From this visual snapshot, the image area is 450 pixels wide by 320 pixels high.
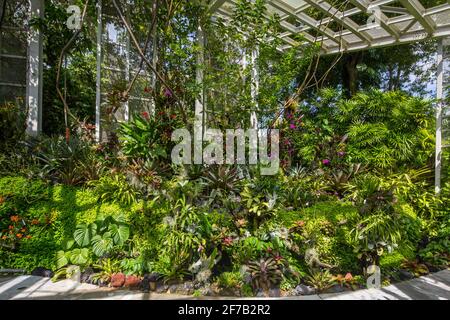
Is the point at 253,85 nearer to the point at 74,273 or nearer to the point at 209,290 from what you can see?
the point at 209,290

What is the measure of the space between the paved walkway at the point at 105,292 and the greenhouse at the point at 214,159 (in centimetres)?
9

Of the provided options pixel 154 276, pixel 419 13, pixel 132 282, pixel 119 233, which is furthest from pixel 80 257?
pixel 419 13

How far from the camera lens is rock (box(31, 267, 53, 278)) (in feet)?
9.14

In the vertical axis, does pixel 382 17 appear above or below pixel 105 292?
above

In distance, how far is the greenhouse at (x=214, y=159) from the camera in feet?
8.86

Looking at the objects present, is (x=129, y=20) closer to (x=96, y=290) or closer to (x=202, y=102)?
(x=202, y=102)

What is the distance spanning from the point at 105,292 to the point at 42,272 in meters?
0.93

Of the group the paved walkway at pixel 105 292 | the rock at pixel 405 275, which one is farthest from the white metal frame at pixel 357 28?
the paved walkway at pixel 105 292

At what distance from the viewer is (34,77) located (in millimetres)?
4289

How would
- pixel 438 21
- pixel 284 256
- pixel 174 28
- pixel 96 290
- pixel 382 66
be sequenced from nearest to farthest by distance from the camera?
pixel 96 290
pixel 284 256
pixel 438 21
pixel 174 28
pixel 382 66

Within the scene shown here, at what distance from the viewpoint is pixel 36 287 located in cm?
252

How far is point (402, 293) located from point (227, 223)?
6.39ft

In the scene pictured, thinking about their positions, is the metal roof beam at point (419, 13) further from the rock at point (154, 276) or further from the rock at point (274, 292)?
the rock at point (154, 276)
